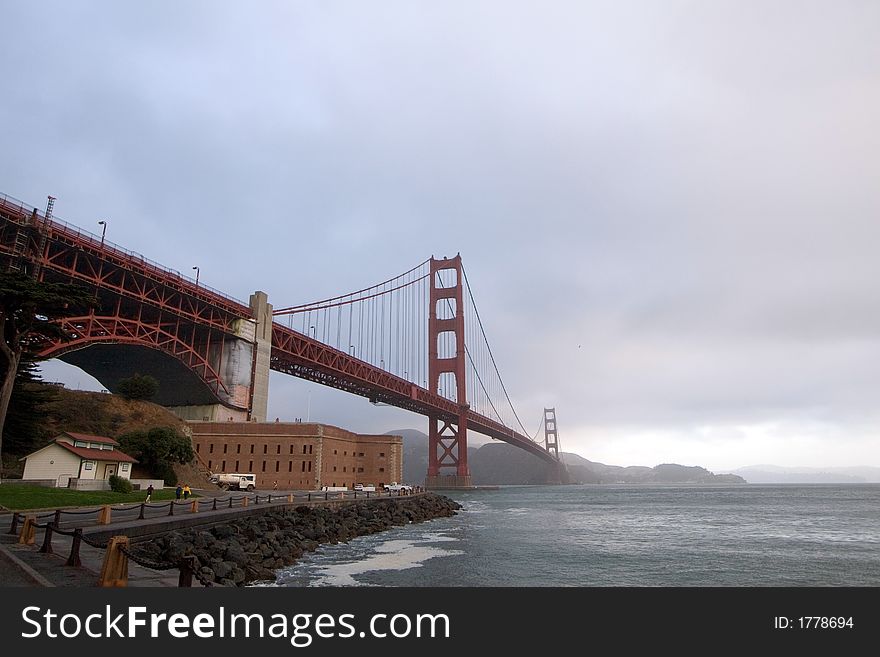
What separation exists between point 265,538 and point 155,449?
73.3 feet

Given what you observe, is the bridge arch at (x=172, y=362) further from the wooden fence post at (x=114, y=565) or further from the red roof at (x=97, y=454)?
the wooden fence post at (x=114, y=565)

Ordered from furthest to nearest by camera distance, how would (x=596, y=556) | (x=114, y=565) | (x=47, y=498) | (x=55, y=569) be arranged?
(x=596, y=556)
(x=47, y=498)
(x=55, y=569)
(x=114, y=565)

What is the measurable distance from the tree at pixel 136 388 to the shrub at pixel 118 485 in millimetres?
18708

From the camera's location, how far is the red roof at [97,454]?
33781mm

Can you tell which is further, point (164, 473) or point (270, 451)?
point (270, 451)

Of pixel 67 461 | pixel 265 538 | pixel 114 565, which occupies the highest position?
pixel 67 461

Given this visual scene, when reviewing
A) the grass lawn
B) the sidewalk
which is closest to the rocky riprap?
the sidewalk

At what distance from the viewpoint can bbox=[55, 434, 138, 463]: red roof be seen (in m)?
33.8

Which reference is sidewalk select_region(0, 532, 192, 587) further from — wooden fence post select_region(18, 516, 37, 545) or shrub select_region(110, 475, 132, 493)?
shrub select_region(110, 475, 132, 493)

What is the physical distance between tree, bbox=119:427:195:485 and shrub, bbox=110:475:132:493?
305 inches

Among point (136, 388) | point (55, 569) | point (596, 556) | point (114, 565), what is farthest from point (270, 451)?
point (114, 565)

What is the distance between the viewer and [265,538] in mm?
23984

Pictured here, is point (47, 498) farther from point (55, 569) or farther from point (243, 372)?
point (243, 372)
